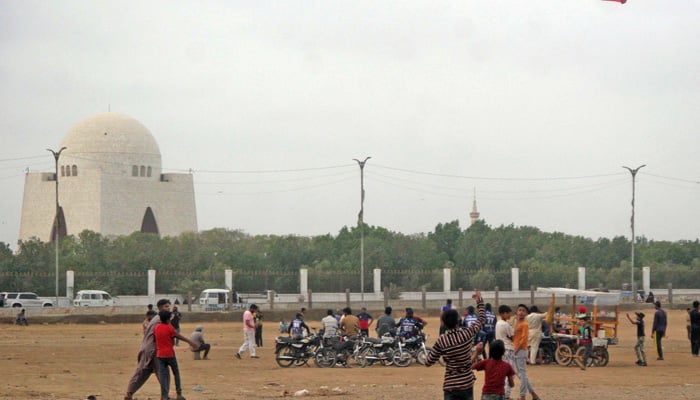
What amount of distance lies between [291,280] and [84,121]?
2547cm

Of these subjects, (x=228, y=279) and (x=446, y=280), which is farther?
(x=446, y=280)

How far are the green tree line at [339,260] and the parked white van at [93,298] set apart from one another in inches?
121

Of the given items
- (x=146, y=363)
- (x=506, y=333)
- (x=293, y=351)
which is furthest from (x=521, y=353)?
(x=293, y=351)

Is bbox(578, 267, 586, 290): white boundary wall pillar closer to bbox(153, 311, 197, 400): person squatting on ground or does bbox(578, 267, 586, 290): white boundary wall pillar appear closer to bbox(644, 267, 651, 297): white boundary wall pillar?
bbox(644, 267, 651, 297): white boundary wall pillar

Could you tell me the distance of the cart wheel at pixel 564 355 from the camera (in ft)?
73.6

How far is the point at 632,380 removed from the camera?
1967 centimetres

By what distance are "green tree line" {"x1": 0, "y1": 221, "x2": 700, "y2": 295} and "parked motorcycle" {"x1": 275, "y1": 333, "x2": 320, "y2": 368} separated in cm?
3047

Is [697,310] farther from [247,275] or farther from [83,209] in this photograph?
[83,209]

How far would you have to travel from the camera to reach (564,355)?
73.8 feet

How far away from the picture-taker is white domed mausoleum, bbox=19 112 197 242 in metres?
73.4

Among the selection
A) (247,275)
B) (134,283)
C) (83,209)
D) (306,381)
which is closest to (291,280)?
(247,275)

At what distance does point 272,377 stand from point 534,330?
201 inches

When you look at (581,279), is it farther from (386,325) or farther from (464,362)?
(464,362)

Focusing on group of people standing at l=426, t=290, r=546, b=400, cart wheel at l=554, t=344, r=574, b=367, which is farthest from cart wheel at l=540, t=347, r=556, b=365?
group of people standing at l=426, t=290, r=546, b=400
